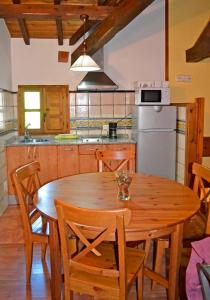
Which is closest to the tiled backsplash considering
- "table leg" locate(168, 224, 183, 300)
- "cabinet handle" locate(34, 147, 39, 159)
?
"cabinet handle" locate(34, 147, 39, 159)

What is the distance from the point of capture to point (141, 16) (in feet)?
15.5

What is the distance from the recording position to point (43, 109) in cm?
483

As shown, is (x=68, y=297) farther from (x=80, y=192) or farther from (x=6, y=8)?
(x=6, y=8)

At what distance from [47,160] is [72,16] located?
6.13 feet

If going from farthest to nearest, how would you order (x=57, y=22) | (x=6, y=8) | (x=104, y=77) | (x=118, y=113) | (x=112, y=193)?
(x=118, y=113) → (x=104, y=77) → (x=57, y=22) → (x=6, y=8) → (x=112, y=193)

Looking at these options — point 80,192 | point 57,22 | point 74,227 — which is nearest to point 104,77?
point 57,22

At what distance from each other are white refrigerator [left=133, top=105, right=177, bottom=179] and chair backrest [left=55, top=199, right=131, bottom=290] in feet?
8.64

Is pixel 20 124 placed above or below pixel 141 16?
below

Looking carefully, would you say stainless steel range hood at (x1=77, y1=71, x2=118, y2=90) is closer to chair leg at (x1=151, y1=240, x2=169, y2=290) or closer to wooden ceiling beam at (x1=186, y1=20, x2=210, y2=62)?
wooden ceiling beam at (x1=186, y1=20, x2=210, y2=62)

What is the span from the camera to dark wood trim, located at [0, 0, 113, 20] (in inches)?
152

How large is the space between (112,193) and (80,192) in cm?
22

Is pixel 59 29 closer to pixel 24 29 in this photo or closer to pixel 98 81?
pixel 24 29

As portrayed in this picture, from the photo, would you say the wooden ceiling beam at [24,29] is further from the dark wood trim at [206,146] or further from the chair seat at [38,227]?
the dark wood trim at [206,146]

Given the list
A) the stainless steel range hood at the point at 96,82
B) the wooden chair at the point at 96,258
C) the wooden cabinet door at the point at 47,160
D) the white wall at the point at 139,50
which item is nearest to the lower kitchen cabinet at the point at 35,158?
the wooden cabinet door at the point at 47,160
